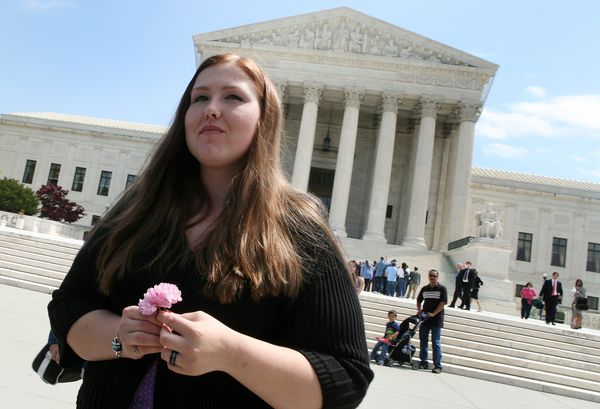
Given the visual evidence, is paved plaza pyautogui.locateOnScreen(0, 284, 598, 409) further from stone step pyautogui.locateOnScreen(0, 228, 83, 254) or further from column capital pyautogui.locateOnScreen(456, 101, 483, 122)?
column capital pyautogui.locateOnScreen(456, 101, 483, 122)

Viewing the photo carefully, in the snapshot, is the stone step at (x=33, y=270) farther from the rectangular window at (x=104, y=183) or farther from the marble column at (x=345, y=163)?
the rectangular window at (x=104, y=183)

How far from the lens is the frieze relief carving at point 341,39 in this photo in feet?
114

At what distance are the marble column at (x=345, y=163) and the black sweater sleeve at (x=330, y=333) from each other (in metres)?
30.6

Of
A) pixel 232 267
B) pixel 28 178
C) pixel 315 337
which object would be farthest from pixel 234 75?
pixel 28 178

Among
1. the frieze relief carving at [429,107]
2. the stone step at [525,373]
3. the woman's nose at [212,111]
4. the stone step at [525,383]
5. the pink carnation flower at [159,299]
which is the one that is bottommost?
the stone step at [525,383]

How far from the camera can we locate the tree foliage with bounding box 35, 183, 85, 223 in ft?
133

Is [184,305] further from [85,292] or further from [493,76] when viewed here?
[493,76]

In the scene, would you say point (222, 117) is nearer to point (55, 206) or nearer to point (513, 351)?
point (513, 351)

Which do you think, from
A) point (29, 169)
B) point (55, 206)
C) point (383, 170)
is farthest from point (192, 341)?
point (29, 169)

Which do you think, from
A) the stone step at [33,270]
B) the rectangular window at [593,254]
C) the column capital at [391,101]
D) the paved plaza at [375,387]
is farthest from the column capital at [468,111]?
the stone step at [33,270]

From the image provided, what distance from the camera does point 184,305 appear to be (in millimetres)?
1522

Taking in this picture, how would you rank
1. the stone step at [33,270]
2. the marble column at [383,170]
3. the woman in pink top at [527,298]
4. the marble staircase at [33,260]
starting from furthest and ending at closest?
the marble column at [383,170] < the woman in pink top at [527,298] < the stone step at [33,270] < the marble staircase at [33,260]

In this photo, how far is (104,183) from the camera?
47.8m

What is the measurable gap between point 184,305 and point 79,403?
0.57 m
